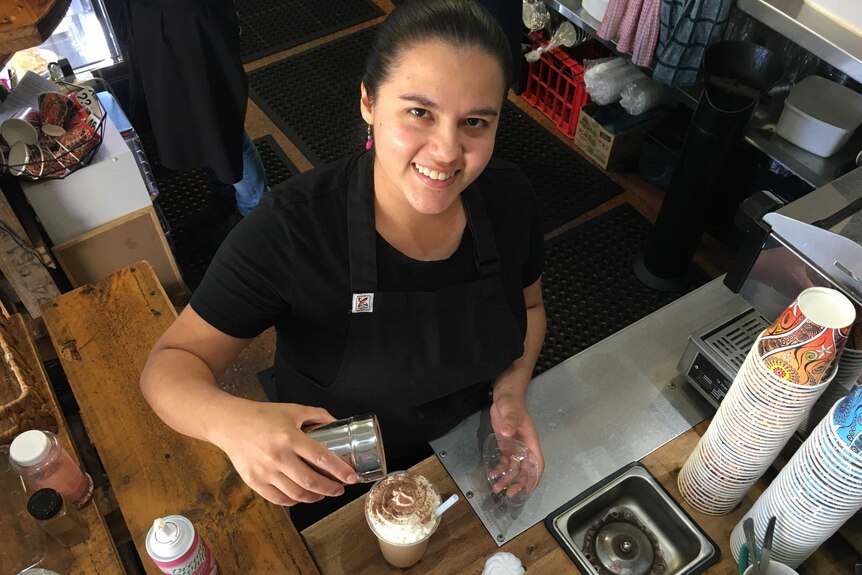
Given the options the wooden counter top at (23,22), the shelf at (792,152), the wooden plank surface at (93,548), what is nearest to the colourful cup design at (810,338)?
the wooden plank surface at (93,548)

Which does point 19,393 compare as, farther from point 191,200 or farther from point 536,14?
point 536,14

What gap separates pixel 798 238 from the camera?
1.24 metres

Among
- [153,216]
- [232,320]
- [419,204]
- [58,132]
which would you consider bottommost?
[153,216]

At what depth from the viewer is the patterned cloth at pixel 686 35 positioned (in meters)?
2.46

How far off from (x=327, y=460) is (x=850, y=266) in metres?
0.91

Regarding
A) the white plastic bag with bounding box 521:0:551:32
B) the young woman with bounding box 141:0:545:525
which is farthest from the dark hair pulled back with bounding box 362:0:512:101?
the white plastic bag with bounding box 521:0:551:32

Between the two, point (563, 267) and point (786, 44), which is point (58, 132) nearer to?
point (563, 267)

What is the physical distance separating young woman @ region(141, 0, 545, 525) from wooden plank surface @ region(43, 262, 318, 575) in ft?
0.59

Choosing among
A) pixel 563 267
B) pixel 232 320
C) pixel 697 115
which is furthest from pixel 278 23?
pixel 232 320

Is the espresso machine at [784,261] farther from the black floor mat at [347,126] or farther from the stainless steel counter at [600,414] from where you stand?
the black floor mat at [347,126]

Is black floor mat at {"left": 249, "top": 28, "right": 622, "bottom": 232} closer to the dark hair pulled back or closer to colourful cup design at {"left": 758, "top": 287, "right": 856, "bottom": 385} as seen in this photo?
the dark hair pulled back

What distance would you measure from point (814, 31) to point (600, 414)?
4.92 feet

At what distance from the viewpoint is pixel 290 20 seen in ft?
13.6

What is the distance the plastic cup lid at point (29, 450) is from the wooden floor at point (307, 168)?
1380 mm
